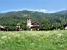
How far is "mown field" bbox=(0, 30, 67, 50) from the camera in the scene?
19023 millimetres

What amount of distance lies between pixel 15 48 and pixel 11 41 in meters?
1.92

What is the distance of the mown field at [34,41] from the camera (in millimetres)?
19023

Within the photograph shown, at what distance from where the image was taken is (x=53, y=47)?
753 inches

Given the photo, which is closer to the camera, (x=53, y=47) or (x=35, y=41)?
(x=53, y=47)

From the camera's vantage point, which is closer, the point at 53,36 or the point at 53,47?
the point at 53,47

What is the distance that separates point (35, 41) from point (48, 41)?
1.18 meters

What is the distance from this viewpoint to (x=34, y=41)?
20.7m

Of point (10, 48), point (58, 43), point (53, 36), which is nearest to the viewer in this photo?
point (10, 48)

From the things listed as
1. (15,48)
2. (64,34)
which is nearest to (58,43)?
(64,34)

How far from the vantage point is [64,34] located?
2283 cm

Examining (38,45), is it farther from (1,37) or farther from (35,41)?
(1,37)

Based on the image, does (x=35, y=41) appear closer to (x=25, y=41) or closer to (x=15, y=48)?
(x=25, y=41)

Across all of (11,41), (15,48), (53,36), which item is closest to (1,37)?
(11,41)

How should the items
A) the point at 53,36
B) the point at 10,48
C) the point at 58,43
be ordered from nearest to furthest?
the point at 10,48
the point at 58,43
the point at 53,36
